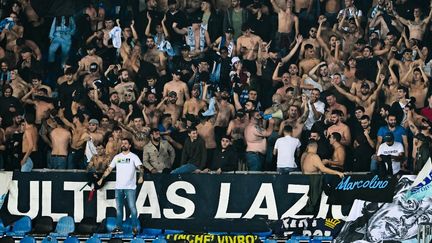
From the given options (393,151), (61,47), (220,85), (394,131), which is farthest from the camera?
(61,47)

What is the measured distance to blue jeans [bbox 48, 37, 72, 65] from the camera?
33.6 m

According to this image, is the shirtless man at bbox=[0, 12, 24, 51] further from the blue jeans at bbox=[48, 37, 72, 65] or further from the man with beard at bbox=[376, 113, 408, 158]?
the man with beard at bbox=[376, 113, 408, 158]

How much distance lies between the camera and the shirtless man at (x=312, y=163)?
3022cm

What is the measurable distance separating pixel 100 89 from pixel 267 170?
402 centimetres

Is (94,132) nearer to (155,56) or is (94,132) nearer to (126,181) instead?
(126,181)

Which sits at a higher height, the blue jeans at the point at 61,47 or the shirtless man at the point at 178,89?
the blue jeans at the point at 61,47

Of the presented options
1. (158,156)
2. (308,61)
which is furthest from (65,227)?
(308,61)

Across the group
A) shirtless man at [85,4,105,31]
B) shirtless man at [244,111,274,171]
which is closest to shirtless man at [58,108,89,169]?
shirtless man at [85,4,105,31]

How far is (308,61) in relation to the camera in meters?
32.4

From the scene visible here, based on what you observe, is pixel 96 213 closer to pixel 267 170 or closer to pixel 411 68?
pixel 267 170

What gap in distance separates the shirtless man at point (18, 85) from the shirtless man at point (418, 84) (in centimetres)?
772

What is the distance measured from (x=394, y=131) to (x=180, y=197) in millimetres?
4300

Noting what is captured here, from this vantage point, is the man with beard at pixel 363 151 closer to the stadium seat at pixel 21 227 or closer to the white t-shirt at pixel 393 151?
the white t-shirt at pixel 393 151

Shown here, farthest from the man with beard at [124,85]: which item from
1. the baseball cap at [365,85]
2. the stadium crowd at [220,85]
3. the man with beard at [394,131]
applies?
the man with beard at [394,131]
